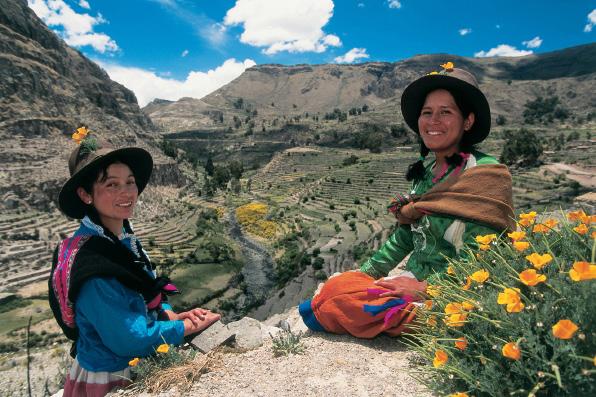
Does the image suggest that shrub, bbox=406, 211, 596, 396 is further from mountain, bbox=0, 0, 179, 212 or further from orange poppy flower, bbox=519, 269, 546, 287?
mountain, bbox=0, 0, 179, 212

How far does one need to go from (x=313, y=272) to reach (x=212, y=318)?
35289 millimetres

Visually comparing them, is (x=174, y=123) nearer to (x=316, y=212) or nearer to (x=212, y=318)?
(x=316, y=212)

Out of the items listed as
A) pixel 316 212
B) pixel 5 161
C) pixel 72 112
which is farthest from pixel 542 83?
pixel 5 161

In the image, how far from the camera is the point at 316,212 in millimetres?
56875

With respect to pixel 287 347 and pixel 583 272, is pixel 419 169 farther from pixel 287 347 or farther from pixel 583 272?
pixel 583 272

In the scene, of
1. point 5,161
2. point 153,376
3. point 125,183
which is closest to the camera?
point 153,376

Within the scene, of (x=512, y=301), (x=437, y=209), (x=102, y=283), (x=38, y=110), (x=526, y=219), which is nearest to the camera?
(x=512, y=301)

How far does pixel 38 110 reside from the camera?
59.8 metres

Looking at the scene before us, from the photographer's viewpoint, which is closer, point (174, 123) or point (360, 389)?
point (360, 389)

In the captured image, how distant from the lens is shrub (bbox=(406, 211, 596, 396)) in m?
1.14

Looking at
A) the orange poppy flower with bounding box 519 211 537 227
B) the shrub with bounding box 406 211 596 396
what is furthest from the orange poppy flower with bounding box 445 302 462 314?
the orange poppy flower with bounding box 519 211 537 227

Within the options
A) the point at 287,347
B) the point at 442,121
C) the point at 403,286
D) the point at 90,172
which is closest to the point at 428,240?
the point at 403,286

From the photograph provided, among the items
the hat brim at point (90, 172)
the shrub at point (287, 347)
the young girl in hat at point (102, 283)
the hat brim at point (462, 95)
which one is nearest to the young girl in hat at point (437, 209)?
the hat brim at point (462, 95)

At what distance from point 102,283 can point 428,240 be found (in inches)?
93.3
